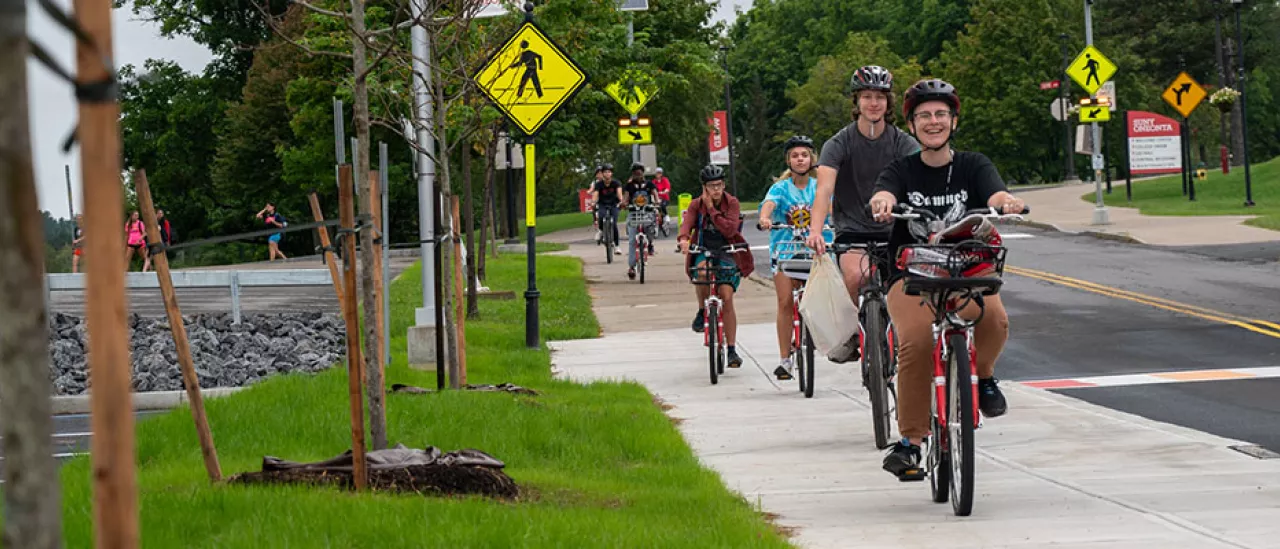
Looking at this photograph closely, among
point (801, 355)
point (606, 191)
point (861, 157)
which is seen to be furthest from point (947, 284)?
point (606, 191)

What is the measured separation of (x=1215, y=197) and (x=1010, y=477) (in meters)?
45.0

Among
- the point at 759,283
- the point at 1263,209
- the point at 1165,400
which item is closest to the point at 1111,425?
the point at 1165,400

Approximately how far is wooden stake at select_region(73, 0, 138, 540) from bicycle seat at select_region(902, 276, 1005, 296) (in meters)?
5.31

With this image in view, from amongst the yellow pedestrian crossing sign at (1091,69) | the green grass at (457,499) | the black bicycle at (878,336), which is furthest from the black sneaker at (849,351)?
the yellow pedestrian crossing sign at (1091,69)

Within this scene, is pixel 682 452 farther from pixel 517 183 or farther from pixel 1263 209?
pixel 517 183

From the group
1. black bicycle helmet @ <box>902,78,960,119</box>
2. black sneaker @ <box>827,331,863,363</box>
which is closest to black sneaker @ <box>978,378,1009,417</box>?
black bicycle helmet @ <box>902,78,960,119</box>

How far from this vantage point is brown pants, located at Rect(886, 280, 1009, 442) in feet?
26.1

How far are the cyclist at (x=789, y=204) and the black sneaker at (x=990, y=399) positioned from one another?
4.84 meters

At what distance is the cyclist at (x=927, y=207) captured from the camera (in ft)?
26.3

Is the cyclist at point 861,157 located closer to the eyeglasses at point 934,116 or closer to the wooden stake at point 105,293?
the eyeglasses at point 934,116

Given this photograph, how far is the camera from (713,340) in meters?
14.6

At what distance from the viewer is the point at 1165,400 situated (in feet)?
42.2

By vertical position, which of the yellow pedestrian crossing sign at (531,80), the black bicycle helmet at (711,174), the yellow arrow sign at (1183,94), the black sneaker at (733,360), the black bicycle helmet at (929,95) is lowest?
the black sneaker at (733,360)

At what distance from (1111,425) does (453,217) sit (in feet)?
15.8
